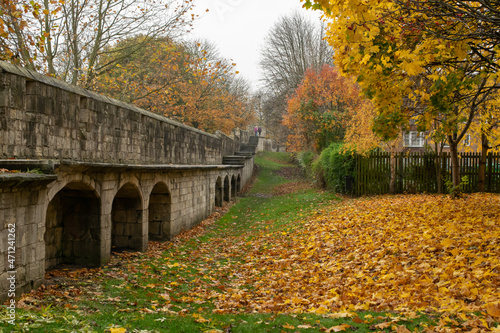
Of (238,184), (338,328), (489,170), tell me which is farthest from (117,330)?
(238,184)

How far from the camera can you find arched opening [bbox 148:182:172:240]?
1102 centimetres

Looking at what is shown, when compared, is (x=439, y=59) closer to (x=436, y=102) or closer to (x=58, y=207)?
(x=436, y=102)

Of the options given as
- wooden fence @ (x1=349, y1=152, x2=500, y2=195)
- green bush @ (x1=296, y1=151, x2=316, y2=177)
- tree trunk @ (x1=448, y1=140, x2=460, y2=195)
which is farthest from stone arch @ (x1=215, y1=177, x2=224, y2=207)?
tree trunk @ (x1=448, y1=140, x2=460, y2=195)

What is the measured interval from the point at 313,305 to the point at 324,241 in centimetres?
409

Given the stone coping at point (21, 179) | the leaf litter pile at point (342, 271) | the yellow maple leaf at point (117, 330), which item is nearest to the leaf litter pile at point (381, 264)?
the leaf litter pile at point (342, 271)

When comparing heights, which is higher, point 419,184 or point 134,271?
point 419,184

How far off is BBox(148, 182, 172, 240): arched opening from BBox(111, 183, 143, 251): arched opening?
144 centimetres

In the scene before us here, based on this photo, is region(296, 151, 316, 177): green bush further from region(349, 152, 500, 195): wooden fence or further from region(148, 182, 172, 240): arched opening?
region(148, 182, 172, 240): arched opening

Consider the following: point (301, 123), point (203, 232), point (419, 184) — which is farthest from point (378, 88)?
point (301, 123)

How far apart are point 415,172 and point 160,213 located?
10.1m

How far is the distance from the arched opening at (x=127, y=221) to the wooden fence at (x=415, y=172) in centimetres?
984

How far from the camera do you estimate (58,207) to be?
7898 millimetres

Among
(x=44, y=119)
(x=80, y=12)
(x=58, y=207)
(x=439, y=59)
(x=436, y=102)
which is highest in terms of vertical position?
(x=80, y=12)

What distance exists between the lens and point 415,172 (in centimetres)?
1553
